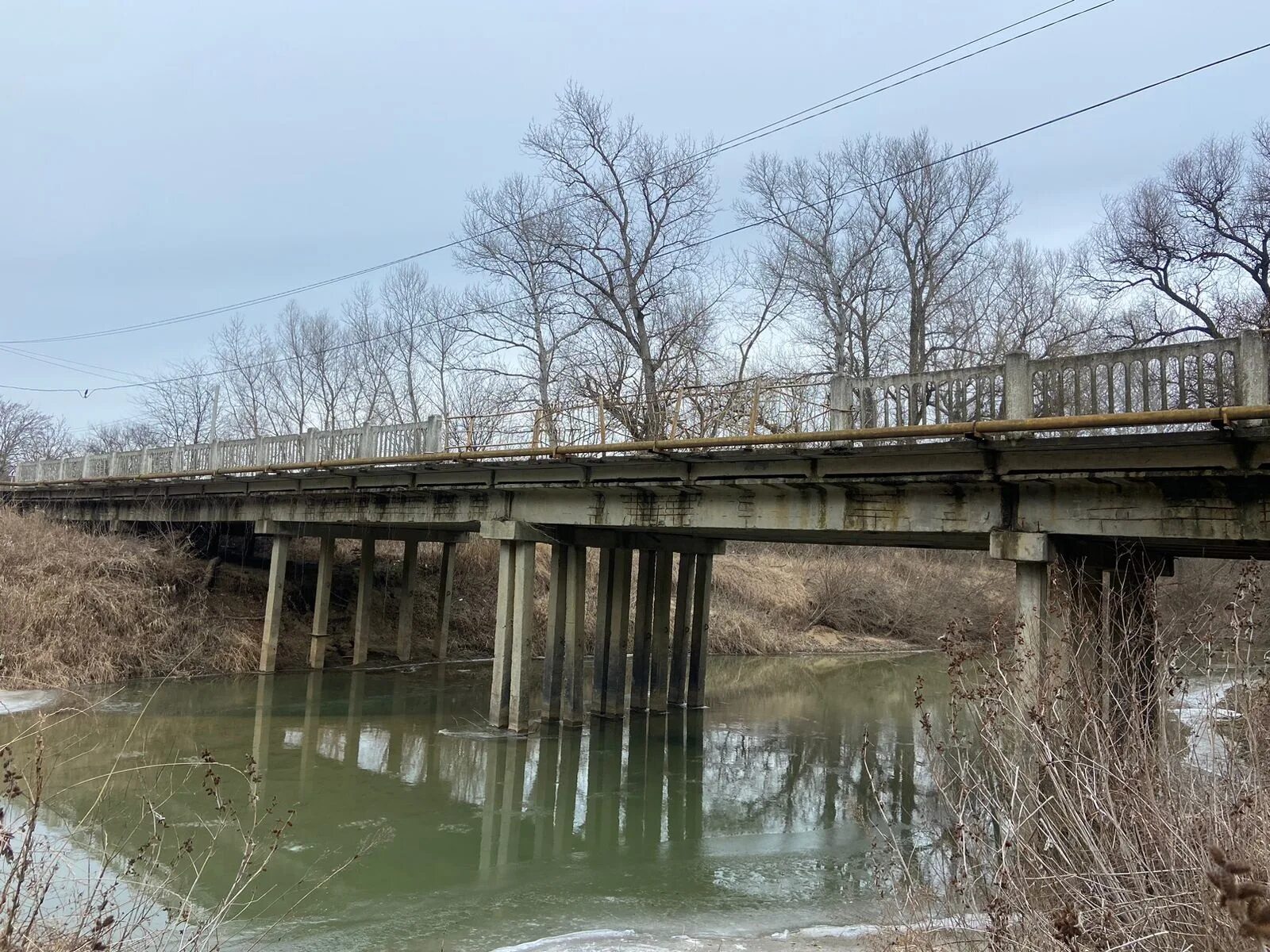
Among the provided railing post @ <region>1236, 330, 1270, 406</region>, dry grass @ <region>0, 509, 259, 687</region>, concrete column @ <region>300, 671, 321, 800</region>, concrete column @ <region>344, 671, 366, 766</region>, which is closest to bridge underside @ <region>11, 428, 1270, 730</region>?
railing post @ <region>1236, 330, 1270, 406</region>

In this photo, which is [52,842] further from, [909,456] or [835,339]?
[835,339]

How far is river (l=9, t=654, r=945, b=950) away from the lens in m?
7.96

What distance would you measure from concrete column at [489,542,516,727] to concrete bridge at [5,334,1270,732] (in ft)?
0.19

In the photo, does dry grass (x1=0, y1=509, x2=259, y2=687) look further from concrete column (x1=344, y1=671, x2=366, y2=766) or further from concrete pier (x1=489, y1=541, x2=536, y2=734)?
concrete pier (x1=489, y1=541, x2=536, y2=734)

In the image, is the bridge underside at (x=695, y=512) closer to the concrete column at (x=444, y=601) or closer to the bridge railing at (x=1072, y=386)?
the concrete column at (x=444, y=601)

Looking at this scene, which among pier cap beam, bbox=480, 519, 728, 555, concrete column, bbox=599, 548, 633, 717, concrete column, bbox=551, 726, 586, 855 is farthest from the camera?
concrete column, bbox=599, 548, 633, 717

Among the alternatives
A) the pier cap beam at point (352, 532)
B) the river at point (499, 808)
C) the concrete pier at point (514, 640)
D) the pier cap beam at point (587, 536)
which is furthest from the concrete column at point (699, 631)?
the pier cap beam at point (352, 532)

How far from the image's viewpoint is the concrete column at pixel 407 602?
2480cm

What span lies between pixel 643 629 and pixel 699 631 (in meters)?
1.58

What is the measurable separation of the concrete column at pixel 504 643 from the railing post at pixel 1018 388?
9291mm

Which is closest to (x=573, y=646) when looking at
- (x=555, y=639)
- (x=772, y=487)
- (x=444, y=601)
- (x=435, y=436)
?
(x=555, y=639)

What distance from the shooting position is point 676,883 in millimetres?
9109

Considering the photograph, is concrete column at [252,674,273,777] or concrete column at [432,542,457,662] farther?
concrete column at [432,542,457,662]

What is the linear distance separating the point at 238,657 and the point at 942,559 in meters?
26.4
